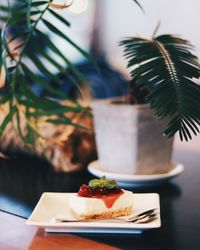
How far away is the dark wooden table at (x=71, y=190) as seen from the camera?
0.76 meters

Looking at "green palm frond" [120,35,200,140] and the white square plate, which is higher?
"green palm frond" [120,35,200,140]

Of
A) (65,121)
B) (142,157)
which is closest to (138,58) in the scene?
(142,157)

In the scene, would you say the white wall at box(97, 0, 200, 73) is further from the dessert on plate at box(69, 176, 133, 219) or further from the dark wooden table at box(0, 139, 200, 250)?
the dessert on plate at box(69, 176, 133, 219)

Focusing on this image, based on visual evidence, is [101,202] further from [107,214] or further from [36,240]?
[36,240]

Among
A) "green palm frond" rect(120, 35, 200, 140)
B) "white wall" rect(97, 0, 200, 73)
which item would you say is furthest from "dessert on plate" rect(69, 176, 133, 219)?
"white wall" rect(97, 0, 200, 73)

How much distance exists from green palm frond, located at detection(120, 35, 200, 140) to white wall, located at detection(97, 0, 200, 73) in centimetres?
65

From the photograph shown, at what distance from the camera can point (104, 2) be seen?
5.78ft

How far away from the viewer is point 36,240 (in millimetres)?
783

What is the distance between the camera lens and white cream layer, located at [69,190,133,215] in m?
0.83

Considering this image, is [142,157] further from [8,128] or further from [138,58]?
[8,128]

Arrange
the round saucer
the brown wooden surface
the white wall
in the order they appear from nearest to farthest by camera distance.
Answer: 1. the brown wooden surface
2. the round saucer
3. the white wall

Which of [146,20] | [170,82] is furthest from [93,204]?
[146,20]

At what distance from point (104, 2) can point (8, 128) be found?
630 mm

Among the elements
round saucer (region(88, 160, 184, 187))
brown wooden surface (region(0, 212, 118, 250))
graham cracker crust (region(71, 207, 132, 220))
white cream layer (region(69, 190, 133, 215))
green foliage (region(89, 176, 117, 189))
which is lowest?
round saucer (region(88, 160, 184, 187))
